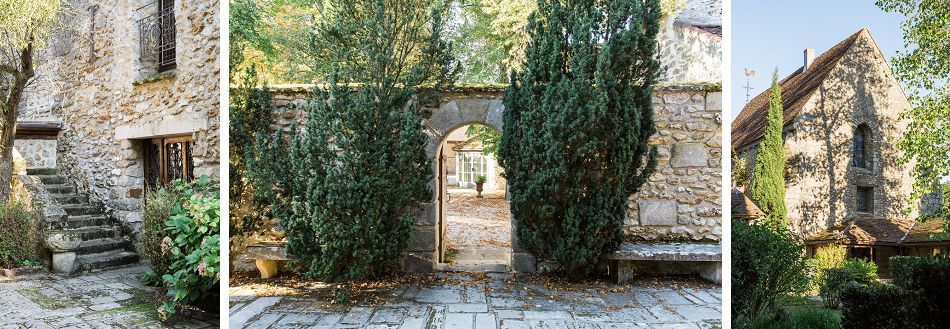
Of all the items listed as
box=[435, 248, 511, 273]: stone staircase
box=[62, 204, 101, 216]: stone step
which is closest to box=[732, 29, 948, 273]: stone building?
box=[435, 248, 511, 273]: stone staircase

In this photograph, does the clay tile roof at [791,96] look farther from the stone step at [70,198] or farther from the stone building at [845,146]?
the stone step at [70,198]

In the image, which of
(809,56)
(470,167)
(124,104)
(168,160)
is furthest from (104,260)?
(470,167)

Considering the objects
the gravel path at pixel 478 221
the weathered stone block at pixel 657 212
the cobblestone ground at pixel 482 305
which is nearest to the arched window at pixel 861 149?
the cobblestone ground at pixel 482 305

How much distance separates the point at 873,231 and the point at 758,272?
1.97ft

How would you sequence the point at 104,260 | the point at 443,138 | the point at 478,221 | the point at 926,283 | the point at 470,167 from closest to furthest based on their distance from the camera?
the point at 926,283
the point at 443,138
the point at 104,260
the point at 478,221
the point at 470,167

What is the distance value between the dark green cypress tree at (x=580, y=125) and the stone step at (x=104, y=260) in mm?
3872

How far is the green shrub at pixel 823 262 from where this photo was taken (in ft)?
8.69

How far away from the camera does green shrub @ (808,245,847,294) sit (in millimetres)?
2648

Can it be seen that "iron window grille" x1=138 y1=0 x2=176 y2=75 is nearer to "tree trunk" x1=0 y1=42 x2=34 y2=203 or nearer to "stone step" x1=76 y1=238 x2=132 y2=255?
"tree trunk" x1=0 y1=42 x2=34 y2=203

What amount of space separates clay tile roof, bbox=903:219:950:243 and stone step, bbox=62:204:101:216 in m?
6.55

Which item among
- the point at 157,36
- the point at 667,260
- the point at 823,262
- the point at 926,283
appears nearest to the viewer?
the point at 926,283

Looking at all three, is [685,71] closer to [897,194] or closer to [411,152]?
[897,194]

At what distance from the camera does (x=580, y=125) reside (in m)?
3.49

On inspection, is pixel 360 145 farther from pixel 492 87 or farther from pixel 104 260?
pixel 104 260
